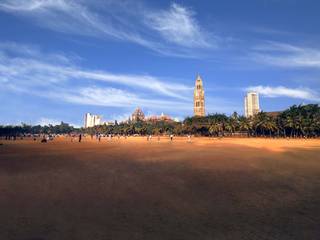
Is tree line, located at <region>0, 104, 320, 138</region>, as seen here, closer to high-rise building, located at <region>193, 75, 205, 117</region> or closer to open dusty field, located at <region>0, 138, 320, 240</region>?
high-rise building, located at <region>193, 75, 205, 117</region>

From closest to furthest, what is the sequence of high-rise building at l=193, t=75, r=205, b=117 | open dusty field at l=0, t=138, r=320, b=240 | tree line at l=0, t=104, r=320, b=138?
open dusty field at l=0, t=138, r=320, b=240, tree line at l=0, t=104, r=320, b=138, high-rise building at l=193, t=75, r=205, b=117

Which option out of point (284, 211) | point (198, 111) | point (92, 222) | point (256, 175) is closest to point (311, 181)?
point (256, 175)

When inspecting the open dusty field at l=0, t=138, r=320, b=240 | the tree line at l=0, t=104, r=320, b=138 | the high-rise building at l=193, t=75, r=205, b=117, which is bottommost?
the open dusty field at l=0, t=138, r=320, b=240

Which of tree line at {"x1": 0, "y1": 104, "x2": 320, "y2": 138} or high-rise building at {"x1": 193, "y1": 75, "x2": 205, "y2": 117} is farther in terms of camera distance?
high-rise building at {"x1": 193, "y1": 75, "x2": 205, "y2": 117}

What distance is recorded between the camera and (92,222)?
8.66 m

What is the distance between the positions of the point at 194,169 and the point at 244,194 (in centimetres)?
670

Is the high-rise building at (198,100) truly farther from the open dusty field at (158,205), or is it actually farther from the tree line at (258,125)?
the open dusty field at (158,205)

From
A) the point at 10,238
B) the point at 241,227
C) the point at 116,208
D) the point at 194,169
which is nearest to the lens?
the point at 10,238

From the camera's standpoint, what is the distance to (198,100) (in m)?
169

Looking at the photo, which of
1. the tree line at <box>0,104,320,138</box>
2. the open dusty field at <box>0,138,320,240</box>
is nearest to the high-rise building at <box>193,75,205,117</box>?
the tree line at <box>0,104,320,138</box>

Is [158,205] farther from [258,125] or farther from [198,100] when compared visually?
[198,100]

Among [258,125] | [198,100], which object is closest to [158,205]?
[258,125]

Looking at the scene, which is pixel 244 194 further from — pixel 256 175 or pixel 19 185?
pixel 19 185

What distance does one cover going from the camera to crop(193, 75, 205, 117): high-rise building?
168 meters
